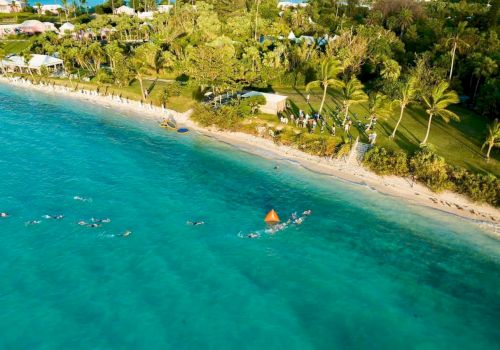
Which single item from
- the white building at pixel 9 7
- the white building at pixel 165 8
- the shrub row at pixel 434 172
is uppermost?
the white building at pixel 165 8

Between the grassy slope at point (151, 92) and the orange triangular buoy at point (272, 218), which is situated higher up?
the grassy slope at point (151, 92)

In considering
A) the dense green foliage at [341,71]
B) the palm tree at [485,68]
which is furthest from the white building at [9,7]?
the palm tree at [485,68]

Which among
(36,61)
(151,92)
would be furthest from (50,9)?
(151,92)

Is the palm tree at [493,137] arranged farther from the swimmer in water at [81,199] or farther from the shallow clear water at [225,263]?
the swimmer in water at [81,199]

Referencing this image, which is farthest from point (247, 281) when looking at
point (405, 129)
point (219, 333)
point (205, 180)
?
point (405, 129)

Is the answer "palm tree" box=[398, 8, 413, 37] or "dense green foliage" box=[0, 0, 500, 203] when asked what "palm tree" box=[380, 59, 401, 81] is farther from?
"palm tree" box=[398, 8, 413, 37]

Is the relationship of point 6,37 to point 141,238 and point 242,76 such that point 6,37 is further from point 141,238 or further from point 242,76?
point 141,238

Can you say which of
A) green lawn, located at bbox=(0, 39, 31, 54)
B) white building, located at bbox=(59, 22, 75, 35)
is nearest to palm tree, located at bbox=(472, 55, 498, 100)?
white building, located at bbox=(59, 22, 75, 35)
